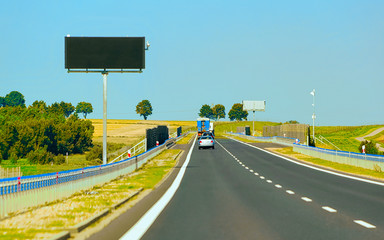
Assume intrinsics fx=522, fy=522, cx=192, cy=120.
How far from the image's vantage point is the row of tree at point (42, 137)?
10596cm

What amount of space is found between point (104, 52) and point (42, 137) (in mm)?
81787

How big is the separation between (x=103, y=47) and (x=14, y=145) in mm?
78471

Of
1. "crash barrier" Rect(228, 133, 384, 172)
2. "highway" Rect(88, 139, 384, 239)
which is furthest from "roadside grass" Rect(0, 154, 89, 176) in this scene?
"highway" Rect(88, 139, 384, 239)

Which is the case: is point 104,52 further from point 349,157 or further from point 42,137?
point 42,137

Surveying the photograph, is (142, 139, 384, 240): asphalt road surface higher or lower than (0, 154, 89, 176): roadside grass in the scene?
higher

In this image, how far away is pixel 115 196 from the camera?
15.9 m

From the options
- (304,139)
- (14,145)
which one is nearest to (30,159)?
(14,145)

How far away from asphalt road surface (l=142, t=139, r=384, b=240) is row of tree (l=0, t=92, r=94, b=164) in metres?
86.1

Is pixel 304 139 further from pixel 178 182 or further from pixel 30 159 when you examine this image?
pixel 30 159

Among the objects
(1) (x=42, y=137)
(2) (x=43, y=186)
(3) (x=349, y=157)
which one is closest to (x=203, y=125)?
(1) (x=42, y=137)

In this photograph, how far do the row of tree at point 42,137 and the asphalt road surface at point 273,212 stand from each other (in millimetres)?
86054

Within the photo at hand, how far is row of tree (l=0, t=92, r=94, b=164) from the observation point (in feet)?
348

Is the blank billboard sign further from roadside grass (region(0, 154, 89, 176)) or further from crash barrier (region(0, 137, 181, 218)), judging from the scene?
roadside grass (region(0, 154, 89, 176))

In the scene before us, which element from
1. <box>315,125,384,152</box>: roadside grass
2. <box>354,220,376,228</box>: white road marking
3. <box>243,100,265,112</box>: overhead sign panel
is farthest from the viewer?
<box>243,100,265,112</box>: overhead sign panel
